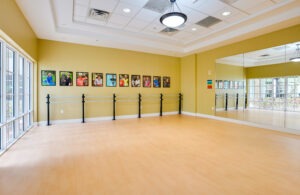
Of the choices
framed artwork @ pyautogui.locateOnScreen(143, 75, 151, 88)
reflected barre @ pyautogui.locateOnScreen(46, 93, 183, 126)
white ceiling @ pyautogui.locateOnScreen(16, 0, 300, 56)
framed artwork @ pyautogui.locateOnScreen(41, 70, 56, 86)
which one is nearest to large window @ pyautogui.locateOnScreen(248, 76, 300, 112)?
white ceiling @ pyautogui.locateOnScreen(16, 0, 300, 56)

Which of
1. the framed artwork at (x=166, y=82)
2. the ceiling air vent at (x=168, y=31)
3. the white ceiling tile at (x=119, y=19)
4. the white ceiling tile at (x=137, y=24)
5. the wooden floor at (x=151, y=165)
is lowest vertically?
the wooden floor at (x=151, y=165)

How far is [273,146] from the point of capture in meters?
3.76

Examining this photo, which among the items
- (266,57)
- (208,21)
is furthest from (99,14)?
(266,57)

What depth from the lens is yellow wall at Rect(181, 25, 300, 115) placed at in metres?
4.98

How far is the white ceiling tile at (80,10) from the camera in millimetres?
4477

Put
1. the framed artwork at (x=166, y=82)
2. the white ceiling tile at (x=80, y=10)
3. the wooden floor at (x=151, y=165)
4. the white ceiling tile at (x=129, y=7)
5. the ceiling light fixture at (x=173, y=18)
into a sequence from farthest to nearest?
the framed artwork at (x=166, y=82) → the white ceiling tile at (x=80, y=10) → the white ceiling tile at (x=129, y=7) → the ceiling light fixture at (x=173, y=18) → the wooden floor at (x=151, y=165)

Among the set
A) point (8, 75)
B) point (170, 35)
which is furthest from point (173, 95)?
point (8, 75)

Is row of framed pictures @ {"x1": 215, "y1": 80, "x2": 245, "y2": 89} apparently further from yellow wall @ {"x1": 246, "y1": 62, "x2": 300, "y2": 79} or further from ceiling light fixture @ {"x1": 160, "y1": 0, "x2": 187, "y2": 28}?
ceiling light fixture @ {"x1": 160, "y1": 0, "x2": 187, "y2": 28}

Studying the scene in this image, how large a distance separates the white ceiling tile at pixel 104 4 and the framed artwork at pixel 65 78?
9.95ft

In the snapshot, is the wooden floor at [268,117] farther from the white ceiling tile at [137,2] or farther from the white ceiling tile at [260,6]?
the white ceiling tile at [137,2]

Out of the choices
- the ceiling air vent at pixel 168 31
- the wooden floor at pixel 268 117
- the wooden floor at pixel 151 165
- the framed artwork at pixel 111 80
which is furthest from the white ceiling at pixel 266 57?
the framed artwork at pixel 111 80

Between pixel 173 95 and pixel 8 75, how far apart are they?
7076 millimetres

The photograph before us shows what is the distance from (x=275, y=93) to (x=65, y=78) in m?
8.12

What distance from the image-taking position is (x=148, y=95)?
8125 millimetres
